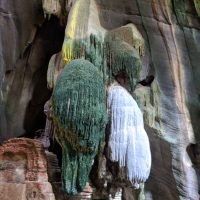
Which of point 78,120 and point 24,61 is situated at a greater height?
point 24,61

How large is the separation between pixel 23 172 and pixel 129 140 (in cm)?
101

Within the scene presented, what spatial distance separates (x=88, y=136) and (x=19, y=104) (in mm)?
2165

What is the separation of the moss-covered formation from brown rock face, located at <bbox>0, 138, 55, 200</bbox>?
231mm

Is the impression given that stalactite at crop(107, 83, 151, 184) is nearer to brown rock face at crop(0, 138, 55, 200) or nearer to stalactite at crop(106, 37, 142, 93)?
stalactite at crop(106, 37, 142, 93)

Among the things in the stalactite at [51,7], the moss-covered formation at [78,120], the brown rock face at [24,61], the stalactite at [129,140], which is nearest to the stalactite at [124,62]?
the stalactite at [129,140]

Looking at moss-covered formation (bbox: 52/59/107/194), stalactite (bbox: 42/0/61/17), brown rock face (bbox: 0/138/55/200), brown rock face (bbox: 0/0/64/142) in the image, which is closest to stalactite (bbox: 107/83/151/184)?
moss-covered formation (bbox: 52/59/107/194)

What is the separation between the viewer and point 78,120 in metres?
3.37

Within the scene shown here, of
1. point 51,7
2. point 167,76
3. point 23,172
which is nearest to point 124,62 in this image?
point 167,76

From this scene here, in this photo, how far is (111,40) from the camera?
4160mm

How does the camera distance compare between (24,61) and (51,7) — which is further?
(24,61)

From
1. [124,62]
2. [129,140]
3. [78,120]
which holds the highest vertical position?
[124,62]

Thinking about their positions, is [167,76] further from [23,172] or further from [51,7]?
[23,172]

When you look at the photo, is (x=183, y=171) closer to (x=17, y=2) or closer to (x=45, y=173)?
(x=45, y=173)

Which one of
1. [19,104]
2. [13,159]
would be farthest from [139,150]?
[19,104]
